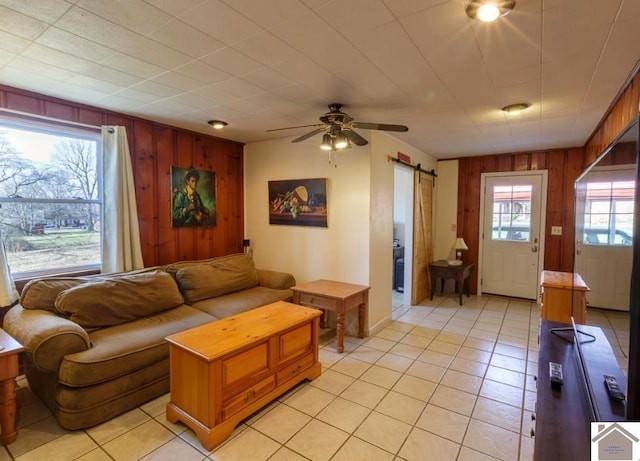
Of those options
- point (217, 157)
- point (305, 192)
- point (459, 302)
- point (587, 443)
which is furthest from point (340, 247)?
point (587, 443)

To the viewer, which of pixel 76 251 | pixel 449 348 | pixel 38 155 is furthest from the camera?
pixel 449 348

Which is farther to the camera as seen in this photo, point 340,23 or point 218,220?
point 218,220

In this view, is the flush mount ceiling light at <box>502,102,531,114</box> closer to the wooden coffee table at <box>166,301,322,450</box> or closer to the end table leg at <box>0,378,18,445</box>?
the wooden coffee table at <box>166,301,322,450</box>

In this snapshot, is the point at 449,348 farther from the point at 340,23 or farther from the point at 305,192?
the point at 340,23

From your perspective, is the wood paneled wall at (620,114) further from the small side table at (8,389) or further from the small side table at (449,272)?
the small side table at (8,389)

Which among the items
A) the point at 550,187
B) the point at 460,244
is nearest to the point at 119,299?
the point at 460,244

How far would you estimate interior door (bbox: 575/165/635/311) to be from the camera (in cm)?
122

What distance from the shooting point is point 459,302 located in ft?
16.9

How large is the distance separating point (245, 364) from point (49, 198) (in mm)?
2469

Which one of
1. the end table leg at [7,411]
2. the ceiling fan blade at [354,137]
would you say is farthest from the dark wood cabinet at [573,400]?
the end table leg at [7,411]

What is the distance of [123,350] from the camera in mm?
2316

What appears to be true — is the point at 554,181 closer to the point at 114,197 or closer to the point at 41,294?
the point at 114,197

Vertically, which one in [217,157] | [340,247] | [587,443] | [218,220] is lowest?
[587,443]

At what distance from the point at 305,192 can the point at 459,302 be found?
10.1ft
